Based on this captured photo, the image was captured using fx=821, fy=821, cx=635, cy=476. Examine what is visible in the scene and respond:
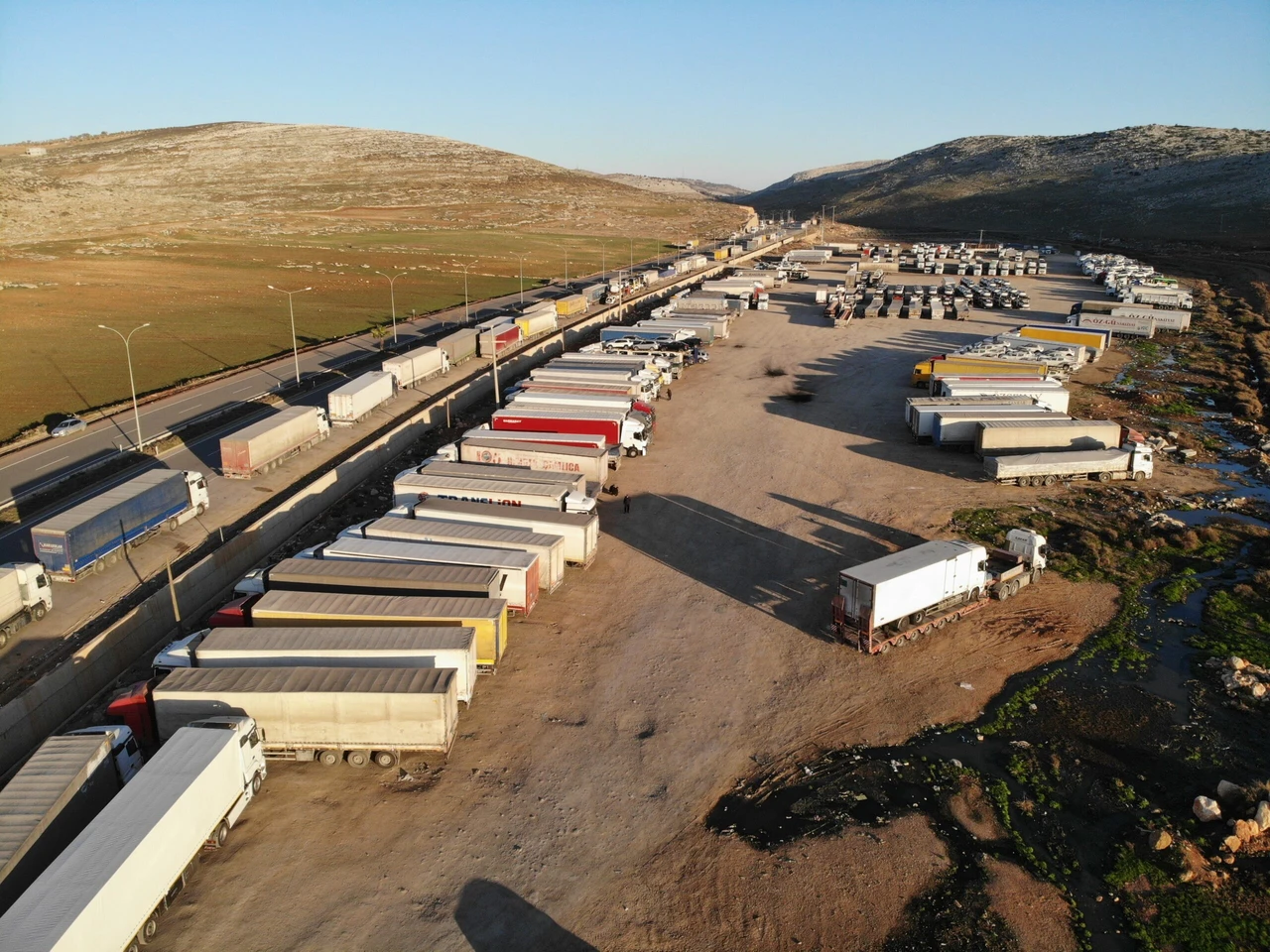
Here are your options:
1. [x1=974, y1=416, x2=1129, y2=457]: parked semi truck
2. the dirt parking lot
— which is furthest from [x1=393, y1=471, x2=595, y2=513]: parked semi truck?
[x1=974, y1=416, x2=1129, y2=457]: parked semi truck

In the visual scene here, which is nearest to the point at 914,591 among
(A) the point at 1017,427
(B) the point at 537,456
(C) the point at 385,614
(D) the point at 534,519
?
(D) the point at 534,519

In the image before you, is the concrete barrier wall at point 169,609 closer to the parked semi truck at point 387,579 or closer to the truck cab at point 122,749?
the parked semi truck at point 387,579

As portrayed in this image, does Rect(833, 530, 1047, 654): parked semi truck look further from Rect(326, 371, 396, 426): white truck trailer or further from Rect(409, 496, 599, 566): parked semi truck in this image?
Rect(326, 371, 396, 426): white truck trailer

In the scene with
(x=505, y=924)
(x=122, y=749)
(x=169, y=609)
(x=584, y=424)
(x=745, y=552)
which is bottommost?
(x=505, y=924)

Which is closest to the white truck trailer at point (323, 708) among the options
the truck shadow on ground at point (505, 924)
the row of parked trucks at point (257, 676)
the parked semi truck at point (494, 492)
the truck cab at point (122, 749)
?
the row of parked trucks at point (257, 676)

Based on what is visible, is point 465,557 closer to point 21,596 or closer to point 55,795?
point 55,795

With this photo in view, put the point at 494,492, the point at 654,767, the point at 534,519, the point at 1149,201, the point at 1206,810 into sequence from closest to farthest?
the point at 1206,810 < the point at 654,767 < the point at 534,519 < the point at 494,492 < the point at 1149,201

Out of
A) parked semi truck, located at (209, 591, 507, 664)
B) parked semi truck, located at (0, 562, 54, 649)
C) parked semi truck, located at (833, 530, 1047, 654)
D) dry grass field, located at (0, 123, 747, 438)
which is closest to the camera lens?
parked semi truck, located at (209, 591, 507, 664)
